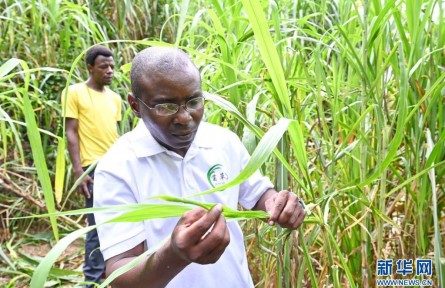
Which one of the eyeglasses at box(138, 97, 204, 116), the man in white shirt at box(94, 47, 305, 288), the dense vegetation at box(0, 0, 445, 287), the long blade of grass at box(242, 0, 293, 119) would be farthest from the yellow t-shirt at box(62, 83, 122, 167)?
the long blade of grass at box(242, 0, 293, 119)

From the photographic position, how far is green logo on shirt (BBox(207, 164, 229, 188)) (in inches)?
36.0

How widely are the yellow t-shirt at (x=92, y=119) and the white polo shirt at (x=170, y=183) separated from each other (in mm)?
1397

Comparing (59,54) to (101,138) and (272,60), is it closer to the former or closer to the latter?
(101,138)

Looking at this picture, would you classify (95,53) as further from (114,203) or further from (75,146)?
(114,203)

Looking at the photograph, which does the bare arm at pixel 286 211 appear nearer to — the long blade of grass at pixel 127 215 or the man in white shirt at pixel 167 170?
the man in white shirt at pixel 167 170

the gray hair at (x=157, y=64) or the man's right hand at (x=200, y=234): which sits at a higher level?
the gray hair at (x=157, y=64)

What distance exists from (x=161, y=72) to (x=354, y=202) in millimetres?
441

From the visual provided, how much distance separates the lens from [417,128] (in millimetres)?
1005

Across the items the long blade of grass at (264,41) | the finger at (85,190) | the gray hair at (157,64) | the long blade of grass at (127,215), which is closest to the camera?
the long blade of grass at (127,215)

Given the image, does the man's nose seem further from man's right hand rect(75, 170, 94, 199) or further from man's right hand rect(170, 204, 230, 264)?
man's right hand rect(75, 170, 94, 199)

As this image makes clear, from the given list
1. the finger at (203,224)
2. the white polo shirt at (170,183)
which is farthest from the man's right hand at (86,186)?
the finger at (203,224)

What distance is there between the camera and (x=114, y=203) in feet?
2.72

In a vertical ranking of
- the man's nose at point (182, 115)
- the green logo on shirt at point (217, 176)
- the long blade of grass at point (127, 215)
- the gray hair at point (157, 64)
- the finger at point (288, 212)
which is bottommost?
the finger at point (288, 212)

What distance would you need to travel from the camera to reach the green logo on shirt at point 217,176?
92 centimetres
